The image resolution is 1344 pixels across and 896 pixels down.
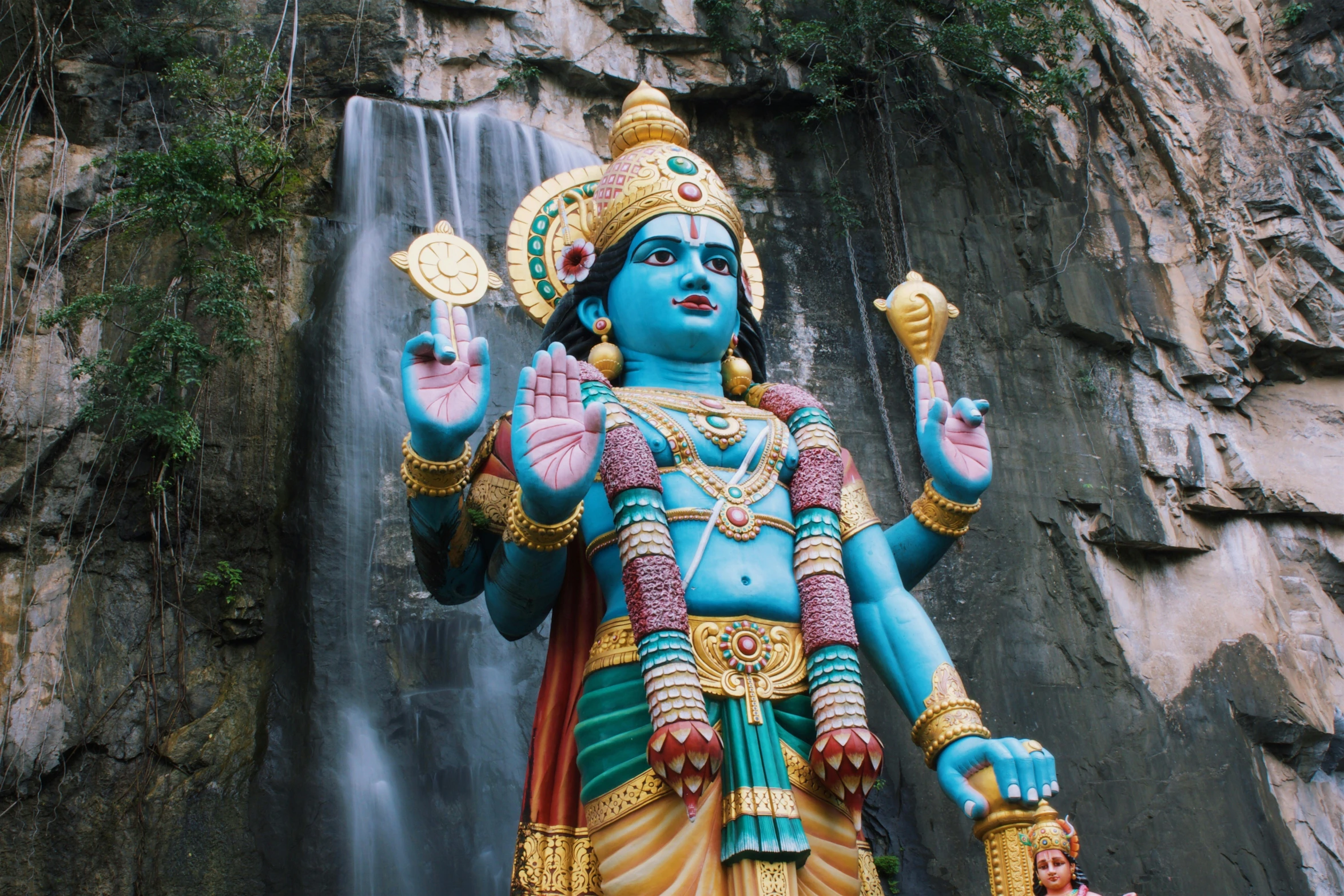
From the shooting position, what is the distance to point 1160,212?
8062 mm

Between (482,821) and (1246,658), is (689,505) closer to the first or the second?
(482,821)

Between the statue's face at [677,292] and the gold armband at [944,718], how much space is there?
1.42m

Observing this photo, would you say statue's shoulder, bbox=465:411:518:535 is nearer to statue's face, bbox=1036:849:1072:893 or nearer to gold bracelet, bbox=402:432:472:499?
gold bracelet, bbox=402:432:472:499

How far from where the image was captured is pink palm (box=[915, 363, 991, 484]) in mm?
3912

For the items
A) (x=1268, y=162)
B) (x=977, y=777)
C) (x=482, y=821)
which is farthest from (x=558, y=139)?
(x=977, y=777)

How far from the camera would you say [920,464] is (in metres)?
7.24

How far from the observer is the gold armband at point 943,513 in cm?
401

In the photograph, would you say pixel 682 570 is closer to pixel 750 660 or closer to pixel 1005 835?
pixel 750 660

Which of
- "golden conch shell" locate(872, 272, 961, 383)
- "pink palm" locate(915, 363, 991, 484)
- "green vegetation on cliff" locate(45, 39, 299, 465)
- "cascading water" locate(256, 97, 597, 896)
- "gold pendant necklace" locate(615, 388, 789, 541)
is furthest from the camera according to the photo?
"green vegetation on cliff" locate(45, 39, 299, 465)

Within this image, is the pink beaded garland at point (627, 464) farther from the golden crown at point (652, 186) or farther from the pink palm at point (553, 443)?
the golden crown at point (652, 186)

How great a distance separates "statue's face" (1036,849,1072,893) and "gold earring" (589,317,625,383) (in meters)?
2.09

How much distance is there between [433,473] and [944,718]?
1685 mm

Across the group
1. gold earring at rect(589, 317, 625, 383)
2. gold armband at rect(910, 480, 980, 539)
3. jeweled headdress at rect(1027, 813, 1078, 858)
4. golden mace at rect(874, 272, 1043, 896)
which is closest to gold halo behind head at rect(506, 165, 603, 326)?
gold earring at rect(589, 317, 625, 383)

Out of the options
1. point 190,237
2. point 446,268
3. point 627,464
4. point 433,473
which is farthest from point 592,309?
point 190,237
